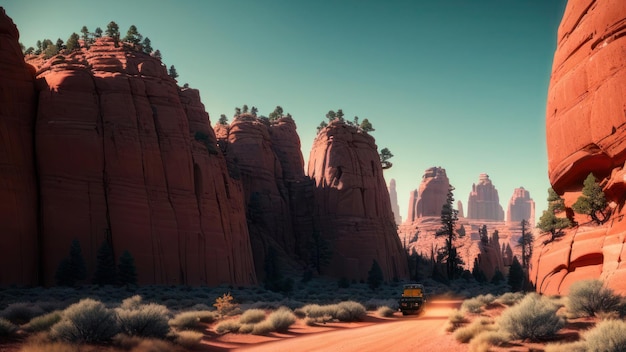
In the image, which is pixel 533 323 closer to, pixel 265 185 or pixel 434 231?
pixel 265 185

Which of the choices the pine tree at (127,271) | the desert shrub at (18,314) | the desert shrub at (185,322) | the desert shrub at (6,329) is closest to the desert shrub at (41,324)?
the desert shrub at (6,329)

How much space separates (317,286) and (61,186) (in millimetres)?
33321

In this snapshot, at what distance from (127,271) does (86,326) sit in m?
28.0

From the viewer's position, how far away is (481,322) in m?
15.7

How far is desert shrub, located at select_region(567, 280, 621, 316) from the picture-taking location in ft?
47.2

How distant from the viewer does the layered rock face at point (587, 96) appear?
22.3 meters

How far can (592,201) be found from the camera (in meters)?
24.3

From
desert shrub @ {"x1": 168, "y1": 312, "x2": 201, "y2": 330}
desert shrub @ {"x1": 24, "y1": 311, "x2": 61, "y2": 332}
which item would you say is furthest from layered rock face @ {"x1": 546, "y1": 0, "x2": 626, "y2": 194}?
desert shrub @ {"x1": 24, "y1": 311, "x2": 61, "y2": 332}

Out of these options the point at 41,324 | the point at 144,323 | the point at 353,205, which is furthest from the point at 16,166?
the point at 353,205

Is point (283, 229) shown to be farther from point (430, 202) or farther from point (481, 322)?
point (430, 202)

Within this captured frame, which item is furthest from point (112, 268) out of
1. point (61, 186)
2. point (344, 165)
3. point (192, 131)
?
point (344, 165)

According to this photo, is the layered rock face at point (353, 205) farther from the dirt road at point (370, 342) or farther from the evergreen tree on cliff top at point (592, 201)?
the dirt road at point (370, 342)

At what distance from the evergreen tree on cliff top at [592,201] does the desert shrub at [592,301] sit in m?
11.0

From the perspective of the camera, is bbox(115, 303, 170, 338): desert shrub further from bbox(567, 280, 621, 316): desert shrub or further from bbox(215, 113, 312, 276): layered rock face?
bbox(215, 113, 312, 276): layered rock face
